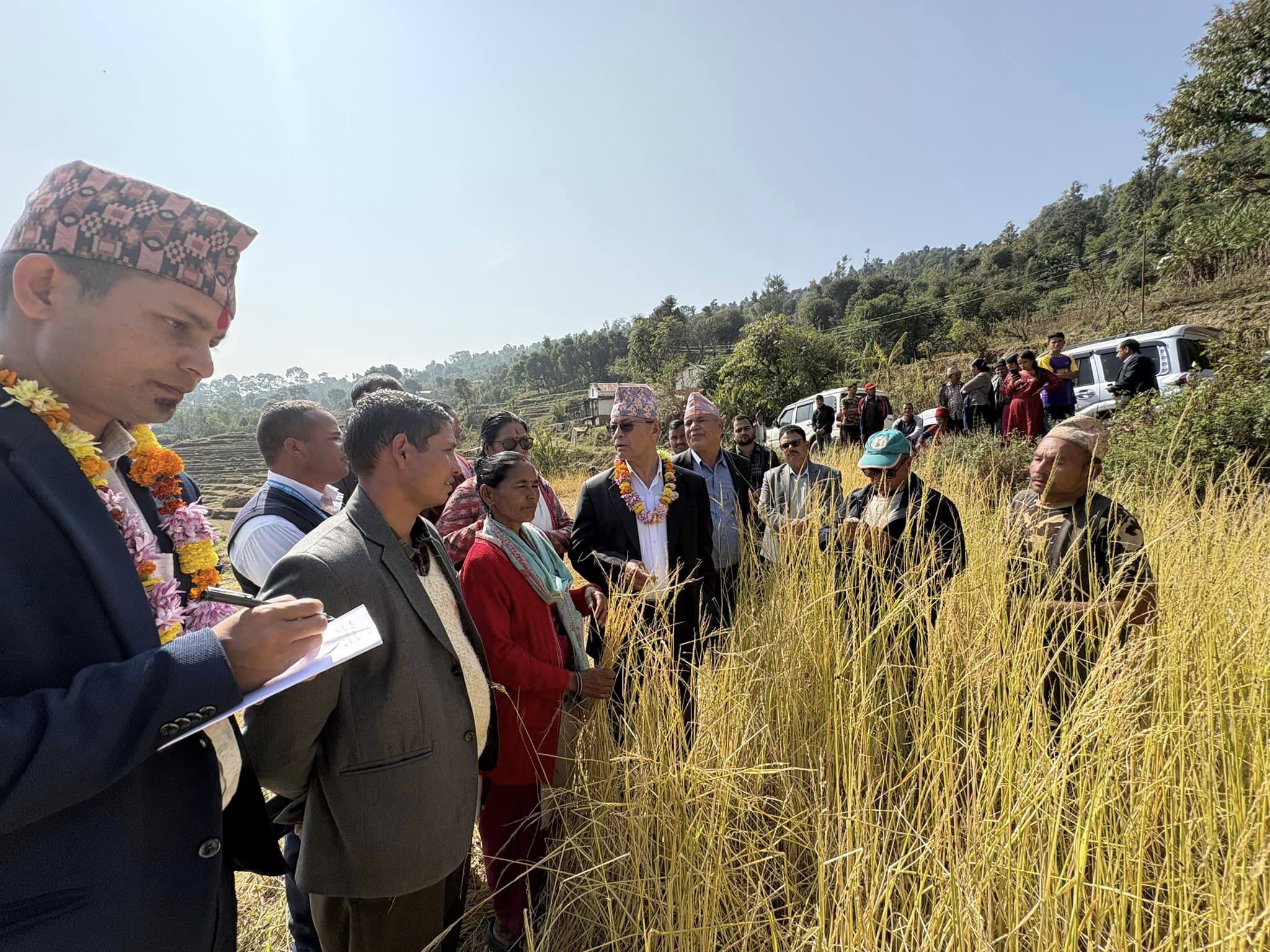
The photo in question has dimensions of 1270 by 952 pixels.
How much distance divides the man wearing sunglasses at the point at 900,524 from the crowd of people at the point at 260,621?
24 mm

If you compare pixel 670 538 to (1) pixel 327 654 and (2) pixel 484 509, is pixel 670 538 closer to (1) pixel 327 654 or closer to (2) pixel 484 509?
(2) pixel 484 509

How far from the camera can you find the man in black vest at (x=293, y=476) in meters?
1.88

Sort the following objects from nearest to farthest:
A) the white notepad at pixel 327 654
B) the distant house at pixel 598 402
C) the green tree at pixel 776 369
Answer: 1. the white notepad at pixel 327 654
2. the green tree at pixel 776 369
3. the distant house at pixel 598 402

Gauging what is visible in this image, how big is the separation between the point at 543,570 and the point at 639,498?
897mm

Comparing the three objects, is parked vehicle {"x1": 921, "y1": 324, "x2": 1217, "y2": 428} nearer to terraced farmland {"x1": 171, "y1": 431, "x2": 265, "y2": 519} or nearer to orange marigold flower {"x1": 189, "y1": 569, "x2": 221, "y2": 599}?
orange marigold flower {"x1": 189, "y1": 569, "x2": 221, "y2": 599}

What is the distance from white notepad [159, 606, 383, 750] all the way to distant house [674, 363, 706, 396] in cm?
2865

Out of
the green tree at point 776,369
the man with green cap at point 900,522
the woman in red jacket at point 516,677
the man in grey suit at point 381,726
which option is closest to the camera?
the man in grey suit at point 381,726

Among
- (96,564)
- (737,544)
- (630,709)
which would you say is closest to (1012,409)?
(737,544)

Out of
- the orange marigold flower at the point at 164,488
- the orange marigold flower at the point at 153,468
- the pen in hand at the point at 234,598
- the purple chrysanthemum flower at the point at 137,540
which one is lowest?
the pen in hand at the point at 234,598

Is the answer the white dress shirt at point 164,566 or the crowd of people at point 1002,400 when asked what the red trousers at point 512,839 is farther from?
the crowd of people at point 1002,400

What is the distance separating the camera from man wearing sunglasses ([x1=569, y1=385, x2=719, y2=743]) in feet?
8.41

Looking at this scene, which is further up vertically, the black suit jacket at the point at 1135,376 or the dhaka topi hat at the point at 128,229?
the dhaka topi hat at the point at 128,229

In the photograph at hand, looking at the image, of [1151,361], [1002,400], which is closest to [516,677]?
[1151,361]

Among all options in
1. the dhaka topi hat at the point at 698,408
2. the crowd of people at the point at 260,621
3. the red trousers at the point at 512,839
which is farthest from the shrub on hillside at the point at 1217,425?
the red trousers at the point at 512,839
